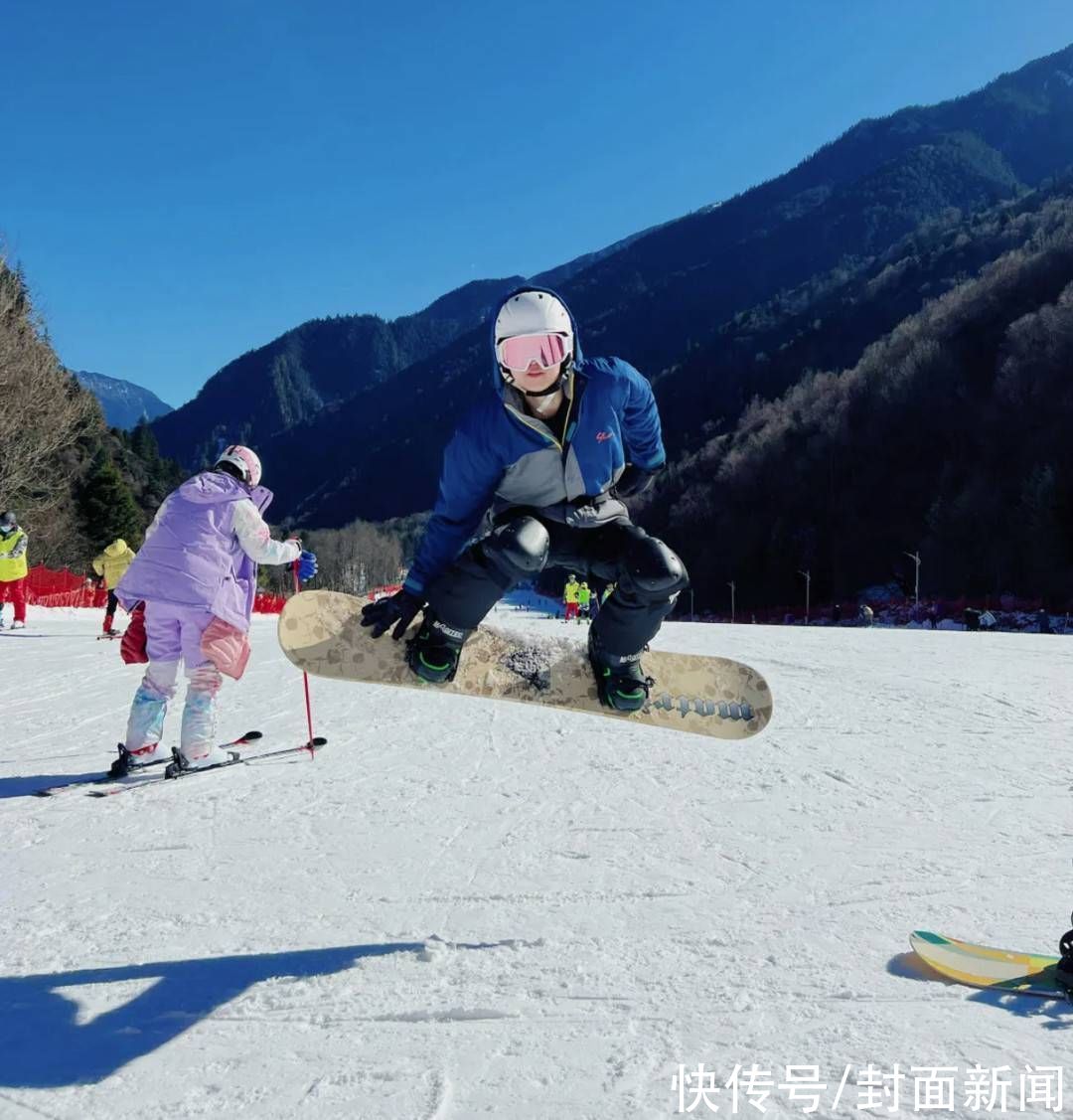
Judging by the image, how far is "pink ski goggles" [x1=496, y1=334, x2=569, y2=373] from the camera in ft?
10.9

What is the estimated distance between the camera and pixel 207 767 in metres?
5.23

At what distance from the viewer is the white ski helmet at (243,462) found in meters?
5.09

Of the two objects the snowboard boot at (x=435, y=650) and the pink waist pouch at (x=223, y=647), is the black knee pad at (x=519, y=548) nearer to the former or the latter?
the snowboard boot at (x=435, y=650)

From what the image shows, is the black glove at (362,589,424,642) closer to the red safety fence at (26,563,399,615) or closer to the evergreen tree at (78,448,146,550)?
the red safety fence at (26,563,399,615)

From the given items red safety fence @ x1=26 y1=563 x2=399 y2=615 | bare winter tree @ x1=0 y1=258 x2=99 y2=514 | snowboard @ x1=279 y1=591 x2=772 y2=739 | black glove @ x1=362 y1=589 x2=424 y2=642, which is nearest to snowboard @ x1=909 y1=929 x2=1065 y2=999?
snowboard @ x1=279 y1=591 x2=772 y2=739

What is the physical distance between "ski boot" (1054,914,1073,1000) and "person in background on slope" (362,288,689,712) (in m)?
1.78

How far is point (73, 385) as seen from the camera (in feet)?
125

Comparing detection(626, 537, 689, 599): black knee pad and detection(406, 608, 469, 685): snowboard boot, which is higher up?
detection(626, 537, 689, 599): black knee pad

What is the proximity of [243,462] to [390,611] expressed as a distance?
2152 mm

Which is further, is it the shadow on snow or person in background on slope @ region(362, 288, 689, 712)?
person in background on slope @ region(362, 288, 689, 712)

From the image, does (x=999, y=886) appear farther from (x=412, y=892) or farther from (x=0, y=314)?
(x=0, y=314)

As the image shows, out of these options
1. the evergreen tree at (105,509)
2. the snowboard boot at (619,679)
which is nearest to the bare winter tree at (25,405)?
the evergreen tree at (105,509)

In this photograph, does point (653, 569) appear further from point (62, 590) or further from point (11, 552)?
point (62, 590)

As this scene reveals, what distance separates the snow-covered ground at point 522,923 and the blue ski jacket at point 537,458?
145cm
